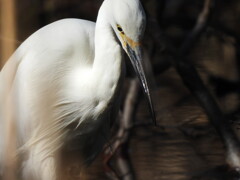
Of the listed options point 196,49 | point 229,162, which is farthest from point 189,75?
point 196,49

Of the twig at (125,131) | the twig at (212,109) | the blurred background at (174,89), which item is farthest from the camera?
the twig at (125,131)

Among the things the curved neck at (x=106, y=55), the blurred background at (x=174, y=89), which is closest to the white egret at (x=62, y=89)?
the curved neck at (x=106, y=55)

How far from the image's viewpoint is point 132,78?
421cm

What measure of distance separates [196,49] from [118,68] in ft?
12.2

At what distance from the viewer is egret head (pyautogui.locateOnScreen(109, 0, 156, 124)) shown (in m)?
2.43

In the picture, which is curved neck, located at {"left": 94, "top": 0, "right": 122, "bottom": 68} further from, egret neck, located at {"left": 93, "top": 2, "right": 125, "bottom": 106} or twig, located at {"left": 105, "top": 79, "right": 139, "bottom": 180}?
twig, located at {"left": 105, "top": 79, "right": 139, "bottom": 180}

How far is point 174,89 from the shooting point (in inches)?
208

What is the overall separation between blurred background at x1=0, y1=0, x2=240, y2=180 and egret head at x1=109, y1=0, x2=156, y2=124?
40 centimetres

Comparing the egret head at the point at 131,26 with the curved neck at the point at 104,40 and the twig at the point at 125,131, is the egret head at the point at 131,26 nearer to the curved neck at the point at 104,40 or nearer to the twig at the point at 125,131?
the curved neck at the point at 104,40

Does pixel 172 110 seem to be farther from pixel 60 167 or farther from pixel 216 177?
pixel 60 167

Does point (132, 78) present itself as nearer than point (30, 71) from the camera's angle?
No

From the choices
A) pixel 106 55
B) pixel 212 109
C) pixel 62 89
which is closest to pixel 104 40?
pixel 106 55

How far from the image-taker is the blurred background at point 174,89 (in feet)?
12.3

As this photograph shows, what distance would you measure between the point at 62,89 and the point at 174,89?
101 inches
